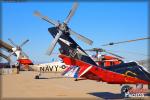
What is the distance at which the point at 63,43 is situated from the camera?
20453mm

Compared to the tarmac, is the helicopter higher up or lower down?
higher up

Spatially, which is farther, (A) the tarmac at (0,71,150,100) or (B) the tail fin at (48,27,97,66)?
(B) the tail fin at (48,27,97,66)

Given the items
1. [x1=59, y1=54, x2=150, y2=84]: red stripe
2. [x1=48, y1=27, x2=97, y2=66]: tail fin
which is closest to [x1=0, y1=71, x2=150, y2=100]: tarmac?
[x1=59, y1=54, x2=150, y2=84]: red stripe

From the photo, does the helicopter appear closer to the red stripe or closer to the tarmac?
the red stripe

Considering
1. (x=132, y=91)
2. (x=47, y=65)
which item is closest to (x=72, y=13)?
(x=132, y=91)

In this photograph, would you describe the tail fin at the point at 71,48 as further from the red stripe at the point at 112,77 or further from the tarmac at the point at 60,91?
the tarmac at the point at 60,91

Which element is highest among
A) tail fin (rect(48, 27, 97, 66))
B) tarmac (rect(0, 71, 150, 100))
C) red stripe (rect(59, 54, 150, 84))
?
tail fin (rect(48, 27, 97, 66))

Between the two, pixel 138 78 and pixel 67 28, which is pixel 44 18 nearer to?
pixel 67 28

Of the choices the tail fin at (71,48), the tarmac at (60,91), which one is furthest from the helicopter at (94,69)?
the tarmac at (60,91)

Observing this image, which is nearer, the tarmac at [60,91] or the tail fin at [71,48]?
the tarmac at [60,91]

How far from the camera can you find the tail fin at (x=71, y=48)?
20266mm

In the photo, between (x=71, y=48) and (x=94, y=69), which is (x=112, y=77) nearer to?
(x=94, y=69)

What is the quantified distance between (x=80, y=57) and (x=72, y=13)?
314 cm

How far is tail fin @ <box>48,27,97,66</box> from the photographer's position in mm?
20266
